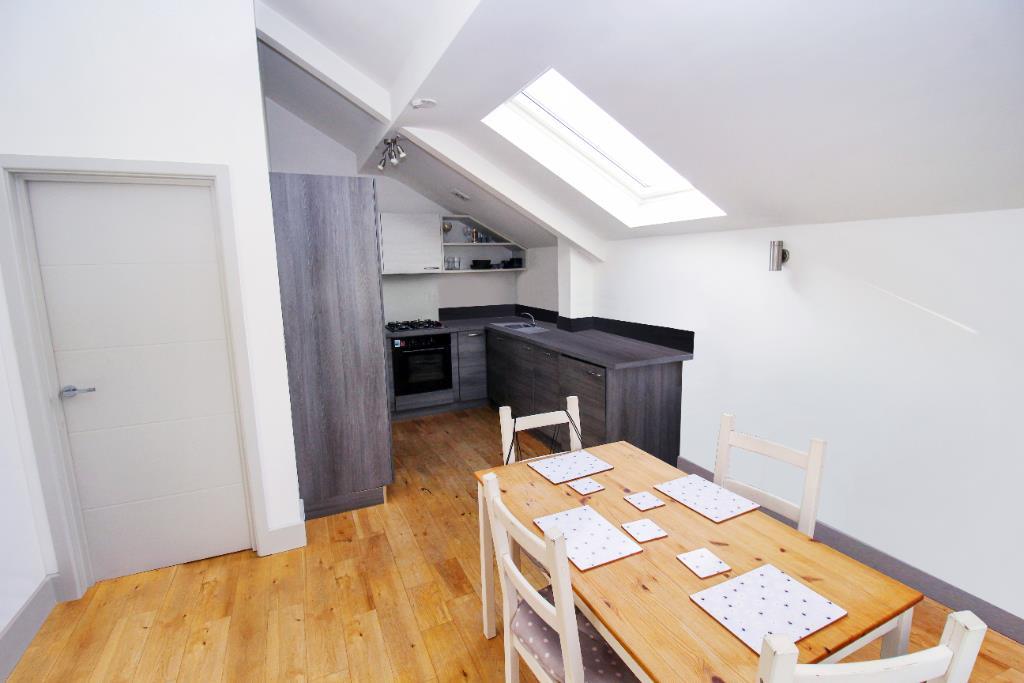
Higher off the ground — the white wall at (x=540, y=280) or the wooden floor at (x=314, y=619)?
the white wall at (x=540, y=280)

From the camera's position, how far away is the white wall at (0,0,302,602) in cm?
216

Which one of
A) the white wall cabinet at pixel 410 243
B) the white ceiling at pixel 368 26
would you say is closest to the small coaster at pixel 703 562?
the white ceiling at pixel 368 26

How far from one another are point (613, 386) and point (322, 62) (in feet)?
9.15

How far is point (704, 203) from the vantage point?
3.11m

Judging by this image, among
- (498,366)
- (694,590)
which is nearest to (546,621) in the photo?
(694,590)

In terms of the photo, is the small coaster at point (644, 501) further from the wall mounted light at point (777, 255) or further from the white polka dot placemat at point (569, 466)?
the wall mounted light at point (777, 255)

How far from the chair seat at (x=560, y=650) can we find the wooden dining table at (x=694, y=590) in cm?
26

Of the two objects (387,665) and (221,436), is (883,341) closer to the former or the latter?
(387,665)

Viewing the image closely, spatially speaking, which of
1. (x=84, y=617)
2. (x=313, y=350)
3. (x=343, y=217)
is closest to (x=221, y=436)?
(x=313, y=350)

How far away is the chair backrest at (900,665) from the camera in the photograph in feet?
2.60

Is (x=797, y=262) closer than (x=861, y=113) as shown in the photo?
No

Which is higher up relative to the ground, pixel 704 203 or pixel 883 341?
pixel 704 203

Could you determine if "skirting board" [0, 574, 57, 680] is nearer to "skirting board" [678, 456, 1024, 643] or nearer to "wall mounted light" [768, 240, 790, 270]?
"skirting board" [678, 456, 1024, 643]

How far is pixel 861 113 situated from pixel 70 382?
3.69 metres
